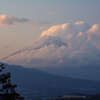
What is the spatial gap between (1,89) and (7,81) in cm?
213

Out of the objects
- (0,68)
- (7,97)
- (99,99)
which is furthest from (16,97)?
(99,99)

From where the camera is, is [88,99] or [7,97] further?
[88,99]

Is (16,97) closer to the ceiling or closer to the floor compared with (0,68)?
closer to the floor

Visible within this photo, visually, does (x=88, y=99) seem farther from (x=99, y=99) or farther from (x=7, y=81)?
(x=7, y=81)

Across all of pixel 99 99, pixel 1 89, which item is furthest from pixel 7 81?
pixel 99 99

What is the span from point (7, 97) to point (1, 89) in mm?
1883

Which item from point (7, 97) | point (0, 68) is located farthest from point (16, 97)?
point (0, 68)

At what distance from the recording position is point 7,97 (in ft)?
151

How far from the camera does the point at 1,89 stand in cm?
4666

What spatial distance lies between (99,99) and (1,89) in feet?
432

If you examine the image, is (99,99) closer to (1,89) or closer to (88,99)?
(88,99)

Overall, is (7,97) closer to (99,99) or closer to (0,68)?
(0,68)

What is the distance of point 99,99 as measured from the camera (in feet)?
555

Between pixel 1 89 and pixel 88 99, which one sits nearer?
pixel 1 89
